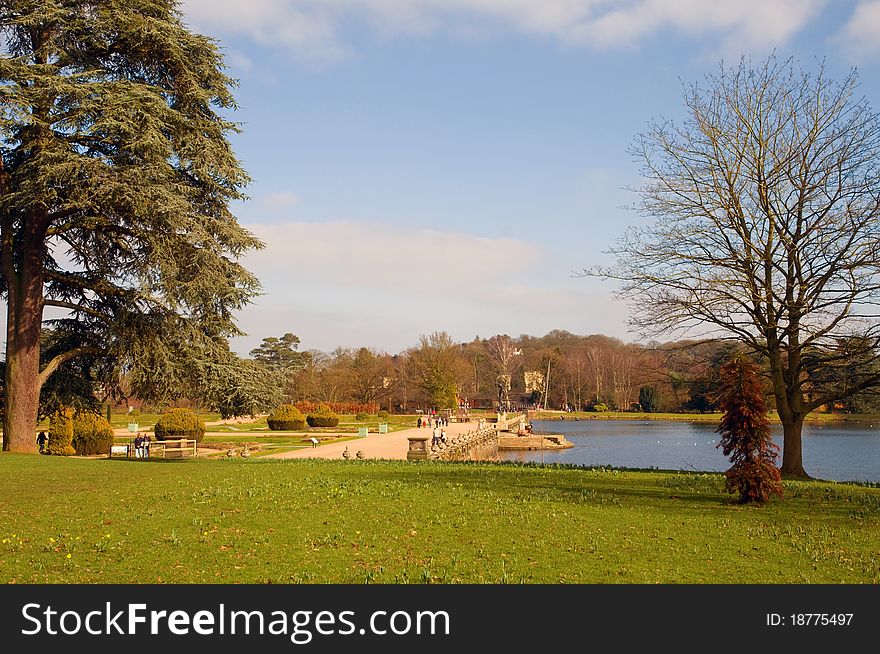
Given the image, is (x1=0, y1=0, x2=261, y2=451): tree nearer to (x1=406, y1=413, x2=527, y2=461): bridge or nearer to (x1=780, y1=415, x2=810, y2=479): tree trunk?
(x1=406, y1=413, x2=527, y2=461): bridge

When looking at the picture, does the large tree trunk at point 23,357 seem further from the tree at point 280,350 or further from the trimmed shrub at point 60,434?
the tree at point 280,350

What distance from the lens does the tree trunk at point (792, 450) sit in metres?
17.3

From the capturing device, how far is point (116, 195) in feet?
53.0

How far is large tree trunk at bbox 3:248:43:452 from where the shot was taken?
1773cm

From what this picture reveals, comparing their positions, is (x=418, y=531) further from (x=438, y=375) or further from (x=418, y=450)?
(x=438, y=375)

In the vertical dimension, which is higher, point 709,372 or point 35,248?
point 35,248

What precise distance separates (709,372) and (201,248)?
527 inches

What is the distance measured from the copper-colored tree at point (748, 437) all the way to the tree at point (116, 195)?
476 inches

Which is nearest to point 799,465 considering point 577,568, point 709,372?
point 709,372

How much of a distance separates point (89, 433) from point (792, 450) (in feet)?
68.4

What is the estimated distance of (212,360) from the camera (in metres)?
18.2

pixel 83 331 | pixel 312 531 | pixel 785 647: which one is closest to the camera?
pixel 785 647

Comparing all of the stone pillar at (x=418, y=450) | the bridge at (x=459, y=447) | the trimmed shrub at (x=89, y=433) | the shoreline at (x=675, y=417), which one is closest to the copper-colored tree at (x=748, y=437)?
the bridge at (x=459, y=447)

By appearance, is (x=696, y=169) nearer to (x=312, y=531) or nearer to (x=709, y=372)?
(x=709, y=372)
